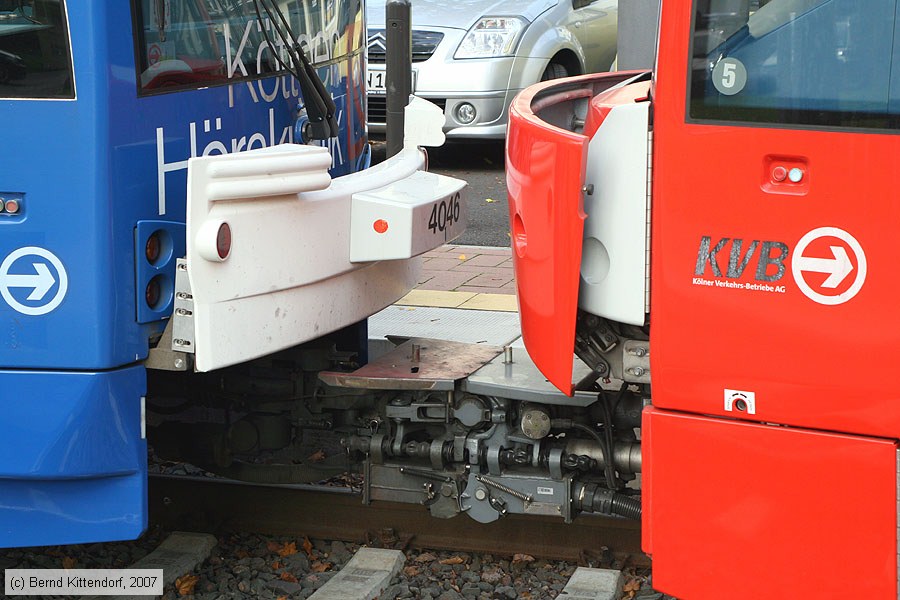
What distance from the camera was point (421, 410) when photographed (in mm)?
4266

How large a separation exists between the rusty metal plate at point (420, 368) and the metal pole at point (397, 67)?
403cm

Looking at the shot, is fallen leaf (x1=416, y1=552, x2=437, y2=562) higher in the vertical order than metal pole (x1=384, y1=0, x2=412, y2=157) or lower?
lower

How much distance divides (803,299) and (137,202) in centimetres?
180

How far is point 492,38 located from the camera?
36.2ft

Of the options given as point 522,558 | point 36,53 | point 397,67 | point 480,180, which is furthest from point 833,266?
point 480,180

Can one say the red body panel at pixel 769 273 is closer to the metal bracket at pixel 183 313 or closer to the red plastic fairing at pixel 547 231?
the red plastic fairing at pixel 547 231

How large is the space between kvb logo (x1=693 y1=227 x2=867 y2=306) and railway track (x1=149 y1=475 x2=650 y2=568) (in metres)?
1.66

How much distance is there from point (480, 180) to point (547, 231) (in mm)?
7638

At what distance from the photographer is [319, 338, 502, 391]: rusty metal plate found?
418 centimetres

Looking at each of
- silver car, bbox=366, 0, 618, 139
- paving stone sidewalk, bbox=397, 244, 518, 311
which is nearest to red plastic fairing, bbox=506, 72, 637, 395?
paving stone sidewalk, bbox=397, 244, 518, 311

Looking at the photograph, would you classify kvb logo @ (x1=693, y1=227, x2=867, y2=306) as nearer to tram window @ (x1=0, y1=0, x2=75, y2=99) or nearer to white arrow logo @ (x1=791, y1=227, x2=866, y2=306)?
white arrow logo @ (x1=791, y1=227, x2=866, y2=306)

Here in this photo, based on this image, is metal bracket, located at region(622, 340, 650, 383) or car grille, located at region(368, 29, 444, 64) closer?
metal bracket, located at region(622, 340, 650, 383)

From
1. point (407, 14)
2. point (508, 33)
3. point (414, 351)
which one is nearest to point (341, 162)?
point (414, 351)

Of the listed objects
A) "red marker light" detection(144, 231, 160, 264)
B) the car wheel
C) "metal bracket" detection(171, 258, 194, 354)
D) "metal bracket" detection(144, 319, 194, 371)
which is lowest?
"metal bracket" detection(144, 319, 194, 371)
